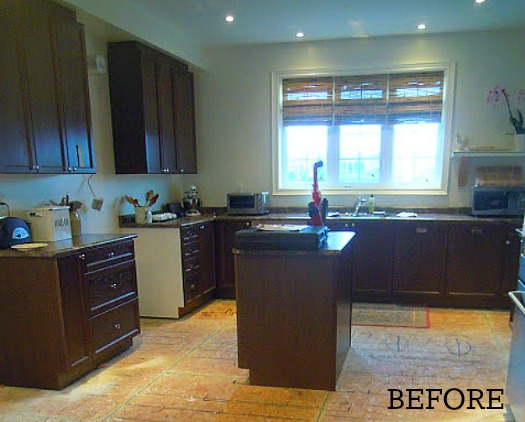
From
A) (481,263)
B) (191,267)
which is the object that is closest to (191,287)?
(191,267)

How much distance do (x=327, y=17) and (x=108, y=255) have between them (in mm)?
2847

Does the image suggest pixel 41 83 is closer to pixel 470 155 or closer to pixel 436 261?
pixel 436 261

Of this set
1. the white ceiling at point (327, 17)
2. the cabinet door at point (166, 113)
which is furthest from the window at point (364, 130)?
the cabinet door at point (166, 113)

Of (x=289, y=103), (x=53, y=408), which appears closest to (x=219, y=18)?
(x=289, y=103)

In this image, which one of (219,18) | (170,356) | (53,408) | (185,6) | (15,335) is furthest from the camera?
(219,18)

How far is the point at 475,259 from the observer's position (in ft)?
12.6

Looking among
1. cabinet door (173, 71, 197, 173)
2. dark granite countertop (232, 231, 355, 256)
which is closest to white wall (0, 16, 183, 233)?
cabinet door (173, 71, 197, 173)

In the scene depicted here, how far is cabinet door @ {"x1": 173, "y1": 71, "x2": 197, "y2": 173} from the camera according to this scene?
4273 mm

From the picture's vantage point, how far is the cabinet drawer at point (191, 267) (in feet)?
12.4

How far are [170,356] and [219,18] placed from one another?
300cm

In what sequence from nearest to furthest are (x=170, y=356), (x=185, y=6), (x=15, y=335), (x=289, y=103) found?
1. (x=15, y=335)
2. (x=170, y=356)
3. (x=185, y=6)
4. (x=289, y=103)

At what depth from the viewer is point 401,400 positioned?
237 cm

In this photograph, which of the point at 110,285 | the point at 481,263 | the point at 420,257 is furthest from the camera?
the point at 420,257

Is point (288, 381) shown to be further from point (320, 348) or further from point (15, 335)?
point (15, 335)
